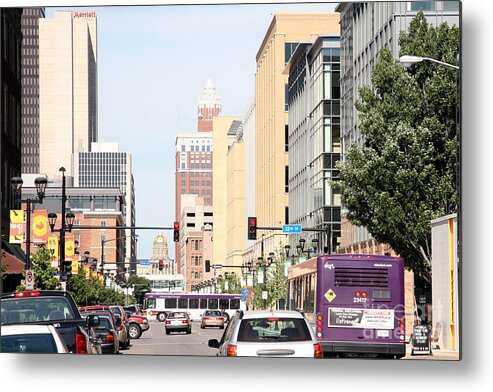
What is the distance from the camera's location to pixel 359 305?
120 feet

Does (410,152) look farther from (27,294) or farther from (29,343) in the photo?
(29,343)

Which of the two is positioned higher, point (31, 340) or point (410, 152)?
point (410, 152)

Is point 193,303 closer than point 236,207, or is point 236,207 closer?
point 193,303

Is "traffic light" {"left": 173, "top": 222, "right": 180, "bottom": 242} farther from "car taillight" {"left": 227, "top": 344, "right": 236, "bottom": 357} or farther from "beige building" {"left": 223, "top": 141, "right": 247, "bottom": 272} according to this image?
"beige building" {"left": 223, "top": 141, "right": 247, "bottom": 272}

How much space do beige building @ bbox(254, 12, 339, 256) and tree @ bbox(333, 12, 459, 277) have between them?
A: 34161mm

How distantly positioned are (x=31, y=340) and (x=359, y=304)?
12.2 m

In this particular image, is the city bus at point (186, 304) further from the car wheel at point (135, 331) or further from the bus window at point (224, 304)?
the car wheel at point (135, 331)

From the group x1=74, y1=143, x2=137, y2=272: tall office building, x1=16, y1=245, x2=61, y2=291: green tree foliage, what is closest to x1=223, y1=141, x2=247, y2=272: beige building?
x1=74, y1=143, x2=137, y2=272: tall office building

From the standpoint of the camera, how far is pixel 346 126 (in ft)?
226

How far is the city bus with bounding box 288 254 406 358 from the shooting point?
34.9 m

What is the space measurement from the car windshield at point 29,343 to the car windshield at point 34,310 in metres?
0.72

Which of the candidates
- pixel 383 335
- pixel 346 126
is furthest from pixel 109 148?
pixel 346 126

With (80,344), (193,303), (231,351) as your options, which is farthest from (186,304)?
(231,351)

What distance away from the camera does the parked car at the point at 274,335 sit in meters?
25.5
